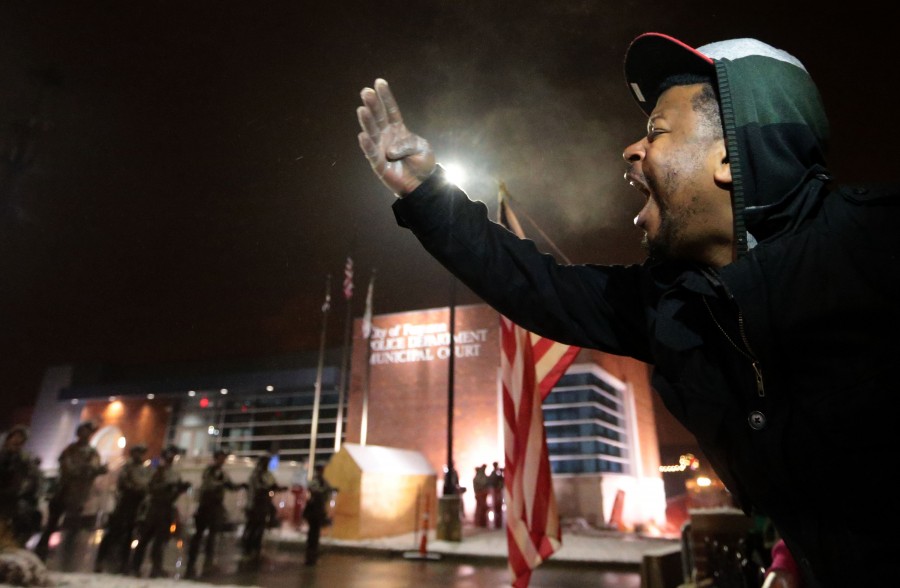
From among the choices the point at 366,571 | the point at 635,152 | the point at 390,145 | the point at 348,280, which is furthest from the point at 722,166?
the point at 348,280

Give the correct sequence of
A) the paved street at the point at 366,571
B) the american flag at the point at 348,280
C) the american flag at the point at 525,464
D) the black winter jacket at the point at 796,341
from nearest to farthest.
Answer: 1. the black winter jacket at the point at 796,341
2. the american flag at the point at 525,464
3. the paved street at the point at 366,571
4. the american flag at the point at 348,280

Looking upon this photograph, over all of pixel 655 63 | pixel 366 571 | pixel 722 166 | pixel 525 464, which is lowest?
pixel 366 571

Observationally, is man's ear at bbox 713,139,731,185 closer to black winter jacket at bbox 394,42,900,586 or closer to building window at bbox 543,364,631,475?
black winter jacket at bbox 394,42,900,586

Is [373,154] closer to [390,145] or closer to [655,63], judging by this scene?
[390,145]

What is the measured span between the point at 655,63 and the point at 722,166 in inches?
17.2

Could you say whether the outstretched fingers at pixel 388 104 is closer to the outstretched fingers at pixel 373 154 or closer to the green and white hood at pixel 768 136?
the outstretched fingers at pixel 373 154

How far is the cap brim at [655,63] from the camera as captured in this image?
1.40 metres

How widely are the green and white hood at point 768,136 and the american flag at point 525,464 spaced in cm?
374

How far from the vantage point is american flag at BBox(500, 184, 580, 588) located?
5223 millimetres

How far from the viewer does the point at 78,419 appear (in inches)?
1731

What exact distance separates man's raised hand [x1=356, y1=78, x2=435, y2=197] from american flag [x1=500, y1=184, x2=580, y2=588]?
3.41 m

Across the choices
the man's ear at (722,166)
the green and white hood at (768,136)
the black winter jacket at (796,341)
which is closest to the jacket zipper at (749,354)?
the black winter jacket at (796,341)

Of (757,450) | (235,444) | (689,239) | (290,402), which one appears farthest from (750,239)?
(235,444)

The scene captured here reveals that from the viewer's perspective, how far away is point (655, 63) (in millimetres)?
1499
